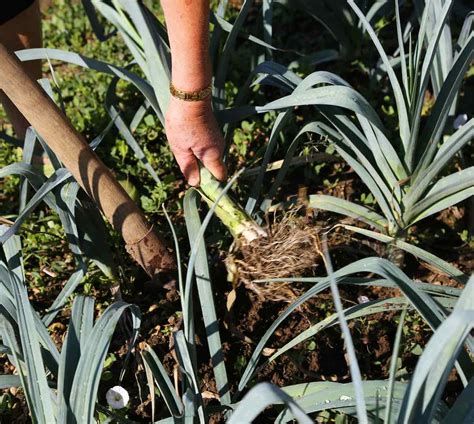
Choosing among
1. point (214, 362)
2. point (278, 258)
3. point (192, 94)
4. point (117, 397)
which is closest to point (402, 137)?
point (278, 258)

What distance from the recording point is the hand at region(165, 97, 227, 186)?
1.32 meters

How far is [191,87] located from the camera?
1294mm

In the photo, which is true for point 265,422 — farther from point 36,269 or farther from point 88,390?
point 36,269

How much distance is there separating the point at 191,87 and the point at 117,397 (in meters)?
0.69

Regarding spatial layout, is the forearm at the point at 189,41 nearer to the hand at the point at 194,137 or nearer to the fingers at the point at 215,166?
the hand at the point at 194,137

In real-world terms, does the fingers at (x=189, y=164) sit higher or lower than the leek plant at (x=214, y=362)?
higher

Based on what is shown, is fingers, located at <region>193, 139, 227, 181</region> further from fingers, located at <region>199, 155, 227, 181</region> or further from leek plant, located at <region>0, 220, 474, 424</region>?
leek plant, located at <region>0, 220, 474, 424</region>

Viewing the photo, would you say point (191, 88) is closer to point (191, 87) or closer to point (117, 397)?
point (191, 87)

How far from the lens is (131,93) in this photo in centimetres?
228

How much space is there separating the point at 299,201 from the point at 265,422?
0.52 meters

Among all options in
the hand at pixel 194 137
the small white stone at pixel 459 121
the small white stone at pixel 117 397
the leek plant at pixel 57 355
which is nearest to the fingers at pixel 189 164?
the hand at pixel 194 137

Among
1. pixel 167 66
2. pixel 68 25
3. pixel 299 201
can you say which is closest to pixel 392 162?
pixel 299 201

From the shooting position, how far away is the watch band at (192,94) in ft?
4.27

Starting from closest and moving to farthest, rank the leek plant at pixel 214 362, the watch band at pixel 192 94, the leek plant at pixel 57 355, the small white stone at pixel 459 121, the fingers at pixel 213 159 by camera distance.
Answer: the leek plant at pixel 214 362 → the leek plant at pixel 57 355 → the watch band at pixel 192 94 → the fingers at pixel 213 159 → the small white stone at pixel 459 121
